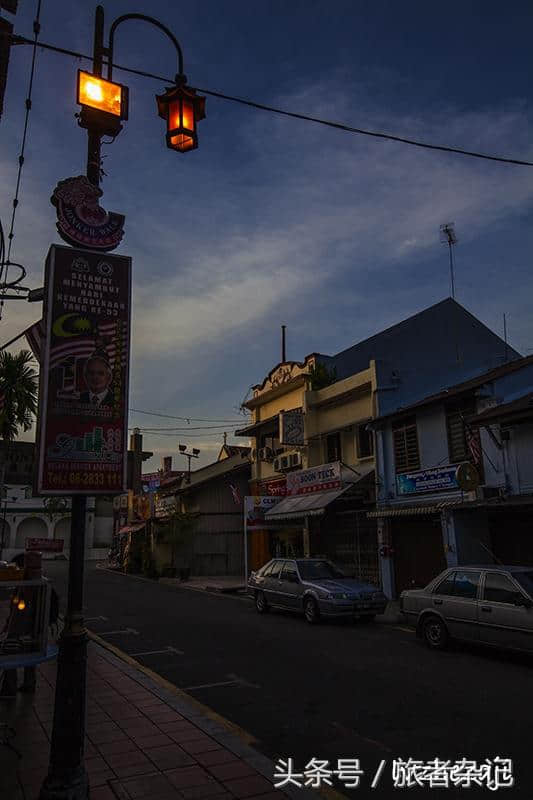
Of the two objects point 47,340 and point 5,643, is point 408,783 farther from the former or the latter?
point 47,340

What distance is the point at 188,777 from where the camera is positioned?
16.5 feet

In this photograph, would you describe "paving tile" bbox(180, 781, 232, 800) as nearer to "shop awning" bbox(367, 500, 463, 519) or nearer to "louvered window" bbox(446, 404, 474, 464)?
"shop awning" bbox(367, 500, 463, 519)

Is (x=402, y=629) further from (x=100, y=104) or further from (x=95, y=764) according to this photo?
(x=100, y=104)

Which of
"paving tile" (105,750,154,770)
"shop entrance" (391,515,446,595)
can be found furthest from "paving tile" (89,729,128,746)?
"shop entrance" (391,515,446,595)

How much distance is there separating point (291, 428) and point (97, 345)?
20.0 m

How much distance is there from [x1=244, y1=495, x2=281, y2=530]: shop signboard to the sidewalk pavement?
17.8 metres

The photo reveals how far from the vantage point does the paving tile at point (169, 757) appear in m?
5.32

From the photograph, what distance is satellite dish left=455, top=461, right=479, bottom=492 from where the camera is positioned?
15867 mm

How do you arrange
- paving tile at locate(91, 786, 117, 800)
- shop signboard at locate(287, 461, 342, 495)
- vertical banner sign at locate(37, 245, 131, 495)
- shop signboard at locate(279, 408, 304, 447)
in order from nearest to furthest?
paving tile at locate(91, 786, 117, 800)
vertical banner sign at locate(37, 245, 131, 495)
shop signboard at locate(287, 461, 342, 495)
shop signboard at locate(279, 408, 304, 447)

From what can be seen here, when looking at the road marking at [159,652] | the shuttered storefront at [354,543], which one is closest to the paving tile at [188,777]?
the road marking at [159,652]

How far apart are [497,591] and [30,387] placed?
50.6 ft

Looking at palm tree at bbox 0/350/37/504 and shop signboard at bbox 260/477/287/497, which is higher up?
palm tree at bbox 0/350/37/504

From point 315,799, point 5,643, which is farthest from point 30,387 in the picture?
point 315,799

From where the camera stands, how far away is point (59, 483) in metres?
4.78
